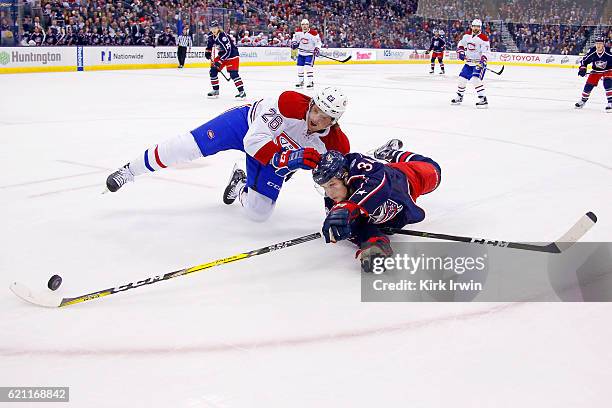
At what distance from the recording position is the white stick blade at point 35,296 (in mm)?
2479

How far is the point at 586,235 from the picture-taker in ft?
11.4

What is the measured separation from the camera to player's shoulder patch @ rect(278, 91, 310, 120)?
11.7ft

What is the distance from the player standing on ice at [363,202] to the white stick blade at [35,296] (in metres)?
1.10

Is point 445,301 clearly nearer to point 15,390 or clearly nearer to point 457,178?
point 15,390

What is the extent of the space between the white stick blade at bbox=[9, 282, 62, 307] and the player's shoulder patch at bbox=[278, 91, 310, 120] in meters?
1.55

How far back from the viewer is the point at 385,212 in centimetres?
310

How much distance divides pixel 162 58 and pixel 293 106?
46.5 ft

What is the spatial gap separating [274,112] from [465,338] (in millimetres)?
1744

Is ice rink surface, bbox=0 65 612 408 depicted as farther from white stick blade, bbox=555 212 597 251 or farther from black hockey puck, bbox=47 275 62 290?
white stick blade, bbox=555 212 597 251

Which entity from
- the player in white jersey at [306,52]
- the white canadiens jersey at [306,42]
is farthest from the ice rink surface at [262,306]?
the white canadiens jersey at [306,42]

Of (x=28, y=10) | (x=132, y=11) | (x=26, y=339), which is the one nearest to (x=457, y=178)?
(x=26, y=339)

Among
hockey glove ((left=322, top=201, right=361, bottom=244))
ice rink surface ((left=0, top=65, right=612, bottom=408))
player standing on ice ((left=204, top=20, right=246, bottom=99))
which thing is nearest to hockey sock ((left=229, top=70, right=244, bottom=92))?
player standing on ice ((left=204, top=20, right=246, bottom=99))

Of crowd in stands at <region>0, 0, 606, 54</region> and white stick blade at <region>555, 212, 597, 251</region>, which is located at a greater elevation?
crowd in stands at <region>0, 0, 606, 54</region>

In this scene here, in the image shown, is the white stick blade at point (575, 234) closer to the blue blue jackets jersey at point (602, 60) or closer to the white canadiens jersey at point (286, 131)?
the white canadiens jersey at point (286, 131)
